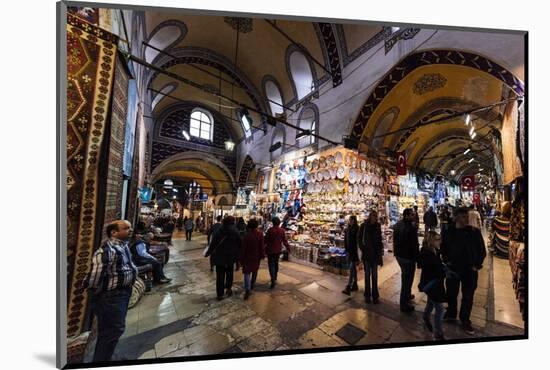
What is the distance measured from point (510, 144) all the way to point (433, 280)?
1.86 meters

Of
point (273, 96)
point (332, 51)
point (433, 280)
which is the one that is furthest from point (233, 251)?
point (332, 51)

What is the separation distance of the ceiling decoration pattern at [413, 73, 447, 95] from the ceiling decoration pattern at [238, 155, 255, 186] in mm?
3211

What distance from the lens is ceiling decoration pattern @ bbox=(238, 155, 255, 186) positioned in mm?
3463

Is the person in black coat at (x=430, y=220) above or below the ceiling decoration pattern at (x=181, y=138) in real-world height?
below

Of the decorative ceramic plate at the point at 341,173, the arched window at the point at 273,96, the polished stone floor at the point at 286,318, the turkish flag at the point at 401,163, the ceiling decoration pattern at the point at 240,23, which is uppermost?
the ceiling decoration pattern at the point at 240,23

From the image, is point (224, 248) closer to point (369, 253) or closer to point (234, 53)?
point (369, 253)

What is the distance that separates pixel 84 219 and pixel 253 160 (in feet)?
7.90

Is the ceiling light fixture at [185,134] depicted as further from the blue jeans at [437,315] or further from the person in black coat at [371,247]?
the blue jeans at [437,315]

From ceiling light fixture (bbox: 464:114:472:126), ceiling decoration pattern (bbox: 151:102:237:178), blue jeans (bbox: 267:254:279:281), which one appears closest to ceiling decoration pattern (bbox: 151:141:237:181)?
ceiling decoration pattern (bbox: 151:102:237:178)

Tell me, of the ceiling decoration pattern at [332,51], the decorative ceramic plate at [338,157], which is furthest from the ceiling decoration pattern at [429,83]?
the decorative ceramic plate at [338,157]

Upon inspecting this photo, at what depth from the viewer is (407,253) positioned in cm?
217

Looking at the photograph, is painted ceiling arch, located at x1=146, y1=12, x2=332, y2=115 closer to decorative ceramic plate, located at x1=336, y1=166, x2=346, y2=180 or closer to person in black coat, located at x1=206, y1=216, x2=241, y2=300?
decorative ceramic plate, located at x1=336, y1=166, x2=346, y2=180

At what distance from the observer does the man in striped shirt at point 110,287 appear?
1.41m

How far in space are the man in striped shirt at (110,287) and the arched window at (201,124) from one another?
2.03 meters
